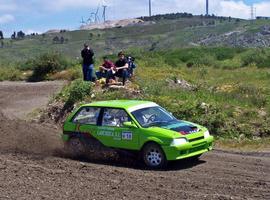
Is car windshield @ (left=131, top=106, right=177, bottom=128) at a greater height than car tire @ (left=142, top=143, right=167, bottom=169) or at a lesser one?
greater

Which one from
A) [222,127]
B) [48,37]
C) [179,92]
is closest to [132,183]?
[222,127]

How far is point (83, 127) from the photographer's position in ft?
50.9

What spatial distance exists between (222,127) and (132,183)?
734cm

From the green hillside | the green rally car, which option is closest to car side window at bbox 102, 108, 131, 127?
the green rally car

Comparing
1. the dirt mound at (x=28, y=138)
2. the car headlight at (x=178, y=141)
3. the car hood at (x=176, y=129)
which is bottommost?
the dirt mound at (x=28, y=138)

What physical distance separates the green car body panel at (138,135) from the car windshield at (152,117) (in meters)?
0.10

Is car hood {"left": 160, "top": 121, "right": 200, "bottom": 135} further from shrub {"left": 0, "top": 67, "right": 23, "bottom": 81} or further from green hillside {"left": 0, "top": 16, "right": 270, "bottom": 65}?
green hillside {"left": 0, "top": 16, "right": 270, "bottom": 65}

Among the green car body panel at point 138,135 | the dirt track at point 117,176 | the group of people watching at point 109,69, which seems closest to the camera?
the dirt track at point 117,176

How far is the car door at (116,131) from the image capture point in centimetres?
1448

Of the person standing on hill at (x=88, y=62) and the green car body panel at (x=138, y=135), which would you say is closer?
the green car body panel at (x=138, y=135)

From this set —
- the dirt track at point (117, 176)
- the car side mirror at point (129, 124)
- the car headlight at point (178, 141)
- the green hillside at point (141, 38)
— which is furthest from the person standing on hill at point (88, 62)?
the green hillside at point (141, 38)

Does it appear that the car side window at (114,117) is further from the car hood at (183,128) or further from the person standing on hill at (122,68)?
the person standing on hill at (122,68)

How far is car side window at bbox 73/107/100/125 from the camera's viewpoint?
50.7 ft

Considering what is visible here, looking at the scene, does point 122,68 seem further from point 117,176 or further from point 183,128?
point 117,176
